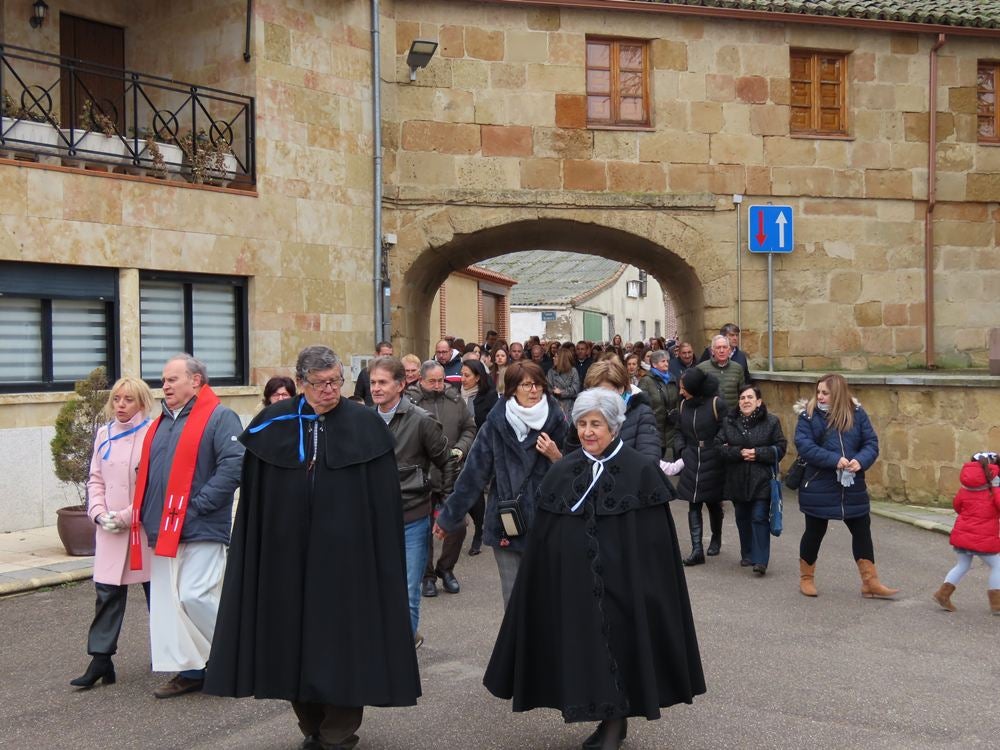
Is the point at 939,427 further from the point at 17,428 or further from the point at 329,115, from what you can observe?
the point at 17,428

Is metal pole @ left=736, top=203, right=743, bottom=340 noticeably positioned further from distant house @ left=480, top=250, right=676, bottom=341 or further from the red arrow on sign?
distant house @ left=480, top=250, right=676, bottom=341

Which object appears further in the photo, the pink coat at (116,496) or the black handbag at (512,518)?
the pink coat at (116,496)

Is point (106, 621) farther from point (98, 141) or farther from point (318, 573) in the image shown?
point (98, 141)

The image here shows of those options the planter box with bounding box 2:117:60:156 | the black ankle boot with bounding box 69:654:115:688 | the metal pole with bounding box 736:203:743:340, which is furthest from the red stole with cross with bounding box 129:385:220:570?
the metal pole with bounding box 736:203:743:340

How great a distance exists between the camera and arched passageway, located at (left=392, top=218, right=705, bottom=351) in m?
15.5

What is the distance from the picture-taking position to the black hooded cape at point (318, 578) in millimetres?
4672

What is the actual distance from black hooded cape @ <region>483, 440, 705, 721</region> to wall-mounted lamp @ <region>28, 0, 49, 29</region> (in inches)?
419

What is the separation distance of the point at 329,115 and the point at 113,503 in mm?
8762

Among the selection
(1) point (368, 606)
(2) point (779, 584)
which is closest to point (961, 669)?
(2) point (779, 584)

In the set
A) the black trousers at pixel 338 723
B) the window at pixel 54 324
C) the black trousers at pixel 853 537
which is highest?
the window at pixel 54 324

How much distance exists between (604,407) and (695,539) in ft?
16.1

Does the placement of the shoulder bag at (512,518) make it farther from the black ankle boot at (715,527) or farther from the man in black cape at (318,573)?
the black ankle boot at (715,527)

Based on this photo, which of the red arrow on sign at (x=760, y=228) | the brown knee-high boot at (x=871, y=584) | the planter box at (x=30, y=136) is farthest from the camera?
the red arrow on sign at (x=760, y=228)

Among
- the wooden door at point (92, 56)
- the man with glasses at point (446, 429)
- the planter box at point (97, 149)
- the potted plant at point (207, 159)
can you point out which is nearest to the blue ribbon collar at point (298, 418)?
the man with glasses at point (446, 429)
